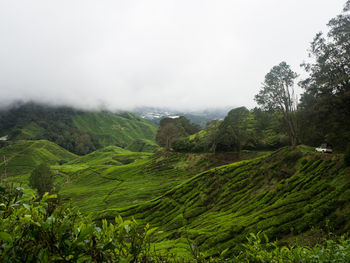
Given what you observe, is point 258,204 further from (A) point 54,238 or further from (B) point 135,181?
(B) point 135,181

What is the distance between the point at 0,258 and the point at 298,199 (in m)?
26.7

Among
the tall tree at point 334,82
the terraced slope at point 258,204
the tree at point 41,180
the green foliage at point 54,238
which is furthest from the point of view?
the tree at point 41,180

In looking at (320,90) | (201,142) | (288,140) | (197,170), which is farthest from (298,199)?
(201,142)

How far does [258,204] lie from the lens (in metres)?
28.0

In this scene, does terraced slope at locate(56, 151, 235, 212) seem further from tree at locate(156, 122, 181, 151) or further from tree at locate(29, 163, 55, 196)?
tree at locate(29, 163, 55, 196)

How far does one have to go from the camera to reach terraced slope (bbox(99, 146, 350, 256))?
18672mm

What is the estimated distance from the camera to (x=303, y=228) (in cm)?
1814

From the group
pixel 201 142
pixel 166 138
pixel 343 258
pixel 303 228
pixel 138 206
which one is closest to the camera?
pixel 343 258

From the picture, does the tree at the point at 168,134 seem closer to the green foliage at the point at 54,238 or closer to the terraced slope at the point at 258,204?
the terraced slope at the point at 258,204

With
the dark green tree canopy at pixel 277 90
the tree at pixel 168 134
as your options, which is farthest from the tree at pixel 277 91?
the tree at pixel 168 134

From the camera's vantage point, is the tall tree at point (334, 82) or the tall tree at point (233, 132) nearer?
the tall tree at point (334, 82)

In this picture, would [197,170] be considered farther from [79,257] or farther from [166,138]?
[79,257]

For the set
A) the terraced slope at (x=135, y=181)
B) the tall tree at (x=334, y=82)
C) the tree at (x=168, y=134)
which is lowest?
the terraced slope at (x=135, y=181)

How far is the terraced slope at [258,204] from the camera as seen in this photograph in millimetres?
18672
